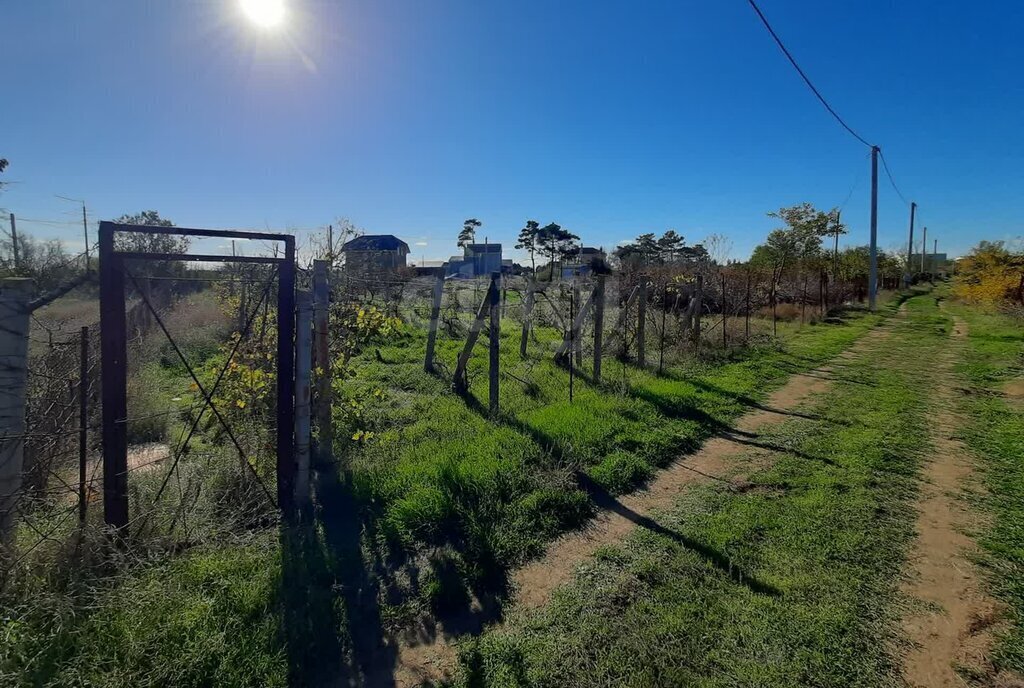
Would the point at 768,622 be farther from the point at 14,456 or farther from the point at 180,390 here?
the point at 180,390

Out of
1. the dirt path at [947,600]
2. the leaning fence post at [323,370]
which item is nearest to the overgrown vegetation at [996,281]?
the dirt path at [947,600]

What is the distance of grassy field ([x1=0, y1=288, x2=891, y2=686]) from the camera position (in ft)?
7.88

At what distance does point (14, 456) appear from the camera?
9.29ft

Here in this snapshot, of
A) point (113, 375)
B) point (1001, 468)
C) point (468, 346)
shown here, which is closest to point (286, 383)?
point (113, 375)

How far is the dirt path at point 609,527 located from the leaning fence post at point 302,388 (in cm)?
177

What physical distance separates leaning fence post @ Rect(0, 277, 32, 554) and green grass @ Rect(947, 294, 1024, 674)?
16.9 ft

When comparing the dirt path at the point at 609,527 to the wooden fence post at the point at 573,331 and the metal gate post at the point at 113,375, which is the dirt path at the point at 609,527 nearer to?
the metal gate post at the point at 113,375

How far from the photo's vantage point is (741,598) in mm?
2967

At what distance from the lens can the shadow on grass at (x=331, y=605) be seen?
8.05 feet

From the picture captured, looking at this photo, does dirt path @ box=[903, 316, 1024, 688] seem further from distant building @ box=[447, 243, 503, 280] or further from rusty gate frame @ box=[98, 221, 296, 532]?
distant building @ box=[447, 243, 503, 280]

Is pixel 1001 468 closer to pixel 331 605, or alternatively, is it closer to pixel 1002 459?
pixel 1002 459

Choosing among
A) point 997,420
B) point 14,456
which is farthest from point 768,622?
point 997,420

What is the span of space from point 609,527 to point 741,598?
1.11 m

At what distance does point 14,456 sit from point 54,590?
0.77 meters
